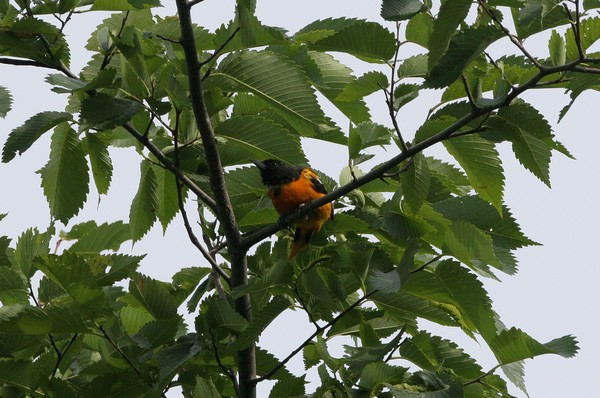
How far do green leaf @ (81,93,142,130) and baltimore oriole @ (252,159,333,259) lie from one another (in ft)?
2.28

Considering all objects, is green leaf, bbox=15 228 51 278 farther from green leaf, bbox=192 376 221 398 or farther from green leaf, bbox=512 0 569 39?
green leaf, bbox=512 0 569 39

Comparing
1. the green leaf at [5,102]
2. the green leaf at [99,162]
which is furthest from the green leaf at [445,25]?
the green leaf at [5,102]

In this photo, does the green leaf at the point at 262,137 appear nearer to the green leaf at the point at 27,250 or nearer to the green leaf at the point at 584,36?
the green leaf at the point at 27,250

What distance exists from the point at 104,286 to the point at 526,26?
1739 mm

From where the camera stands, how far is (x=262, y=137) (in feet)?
10.5

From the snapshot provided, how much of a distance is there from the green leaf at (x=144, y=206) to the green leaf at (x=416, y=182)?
3.76 ft

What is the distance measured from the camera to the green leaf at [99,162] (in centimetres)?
339

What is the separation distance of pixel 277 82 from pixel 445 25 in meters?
0.89

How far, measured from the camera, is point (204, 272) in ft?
11.9

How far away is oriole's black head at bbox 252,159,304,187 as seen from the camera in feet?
12.4

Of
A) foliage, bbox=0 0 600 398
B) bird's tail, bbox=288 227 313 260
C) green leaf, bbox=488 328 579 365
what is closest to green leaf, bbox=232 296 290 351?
foliage, bbox=0 0 600 398

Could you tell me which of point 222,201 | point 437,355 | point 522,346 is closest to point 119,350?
point 222,201

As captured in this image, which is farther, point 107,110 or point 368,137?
point 368,137

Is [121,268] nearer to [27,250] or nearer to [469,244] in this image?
[27,250]
